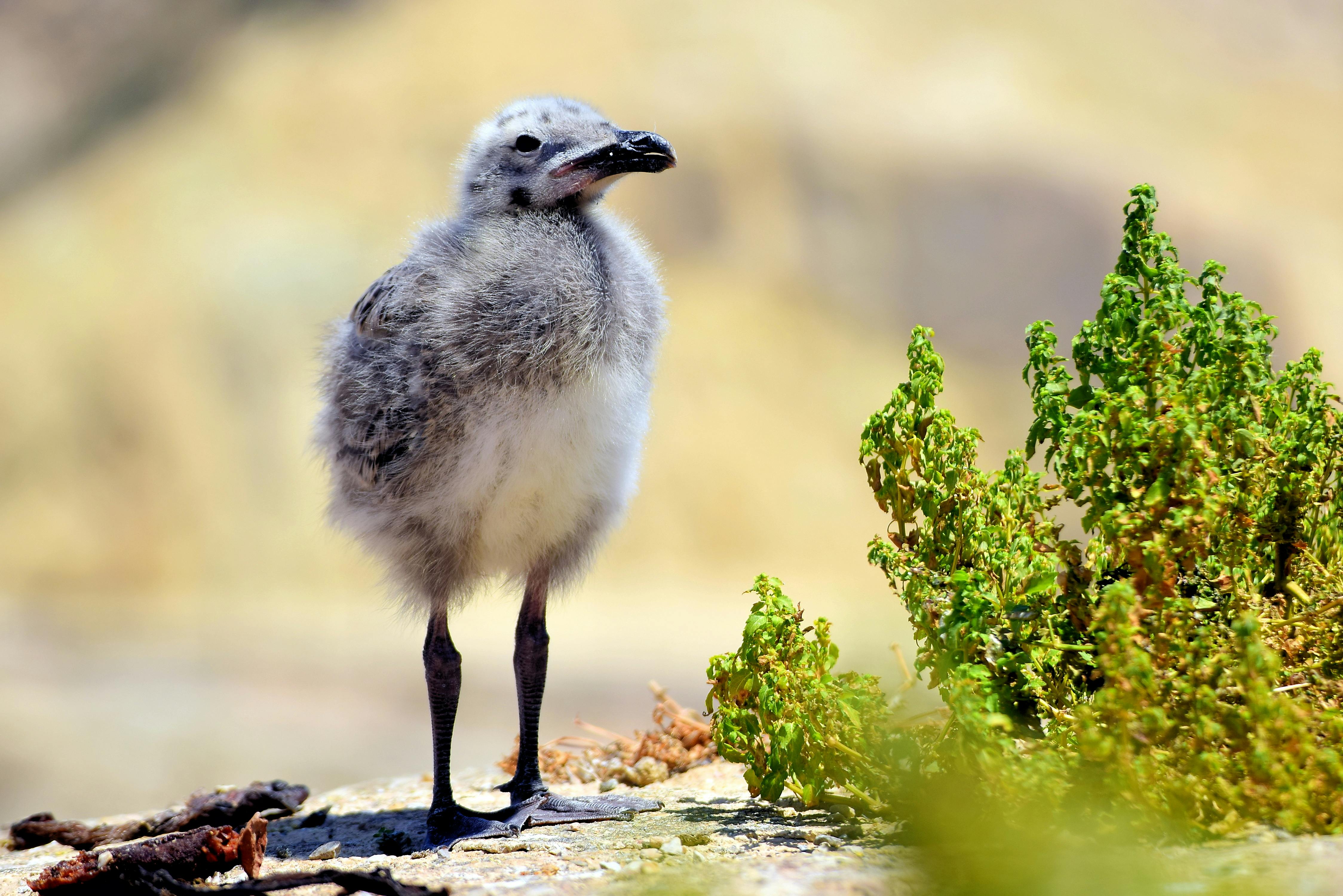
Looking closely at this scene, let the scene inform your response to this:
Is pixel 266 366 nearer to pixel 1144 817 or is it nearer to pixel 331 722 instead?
pixel 331 722

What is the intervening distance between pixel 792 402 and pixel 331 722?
11.4 m

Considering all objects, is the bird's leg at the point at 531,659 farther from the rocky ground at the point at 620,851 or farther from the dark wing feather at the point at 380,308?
the dark wing feather at the point at 380,308

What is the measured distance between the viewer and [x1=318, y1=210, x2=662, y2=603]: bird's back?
4.35m

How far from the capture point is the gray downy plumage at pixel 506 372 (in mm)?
4355

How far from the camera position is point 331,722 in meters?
20.0

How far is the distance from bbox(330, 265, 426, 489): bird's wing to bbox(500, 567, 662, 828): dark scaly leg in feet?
2.54

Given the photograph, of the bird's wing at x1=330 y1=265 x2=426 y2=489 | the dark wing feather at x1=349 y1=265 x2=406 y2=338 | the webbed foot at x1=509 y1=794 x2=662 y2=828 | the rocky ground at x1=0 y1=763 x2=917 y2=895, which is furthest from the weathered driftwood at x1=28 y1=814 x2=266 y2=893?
the dark wing feather at x1=349 y1=265 x2=406 y2=338

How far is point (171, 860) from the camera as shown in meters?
3.71

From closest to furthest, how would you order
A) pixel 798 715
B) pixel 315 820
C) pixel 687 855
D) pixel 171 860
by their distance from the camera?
pixel 687 855, pixel 171 860, pixel 798 715, pixel 315 820

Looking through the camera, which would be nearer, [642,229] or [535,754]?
[535,754]

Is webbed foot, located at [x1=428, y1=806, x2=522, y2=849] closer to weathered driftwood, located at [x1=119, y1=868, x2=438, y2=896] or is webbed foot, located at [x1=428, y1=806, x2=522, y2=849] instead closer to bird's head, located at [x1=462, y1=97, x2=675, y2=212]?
weathered driftwood, located at [x1=119, y1=868, x2=438, y2=896]

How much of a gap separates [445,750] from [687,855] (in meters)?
1.49

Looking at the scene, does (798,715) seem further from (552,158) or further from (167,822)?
(167,822)

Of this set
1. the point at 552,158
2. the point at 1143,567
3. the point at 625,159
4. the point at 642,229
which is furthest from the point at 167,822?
the point at 642,229
